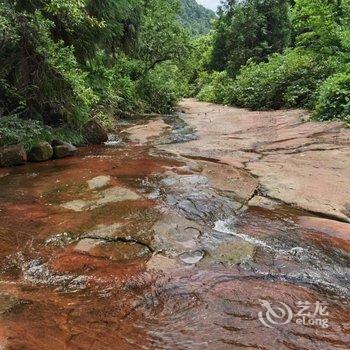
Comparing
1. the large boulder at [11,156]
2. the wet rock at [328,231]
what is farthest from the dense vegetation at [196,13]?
the wet rock at [328,231]

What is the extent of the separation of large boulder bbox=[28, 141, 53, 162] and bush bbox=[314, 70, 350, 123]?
6.92 metres

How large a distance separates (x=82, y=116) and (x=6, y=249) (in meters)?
5.09

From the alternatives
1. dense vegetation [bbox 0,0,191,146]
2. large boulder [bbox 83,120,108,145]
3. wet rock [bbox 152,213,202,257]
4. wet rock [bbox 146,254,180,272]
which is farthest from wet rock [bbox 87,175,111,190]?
large boulder [bbox 83,120,108,145]

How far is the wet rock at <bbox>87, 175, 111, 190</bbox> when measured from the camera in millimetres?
5006

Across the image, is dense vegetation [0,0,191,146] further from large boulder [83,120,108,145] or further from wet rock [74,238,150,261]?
wet rock [74,238,150,261]

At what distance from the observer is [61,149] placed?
23.9ft

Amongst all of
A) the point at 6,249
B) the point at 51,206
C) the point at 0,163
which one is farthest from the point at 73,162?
the point at 6,249

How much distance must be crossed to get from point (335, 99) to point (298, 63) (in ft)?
15.4

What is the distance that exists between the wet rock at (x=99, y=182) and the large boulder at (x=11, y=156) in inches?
77.4

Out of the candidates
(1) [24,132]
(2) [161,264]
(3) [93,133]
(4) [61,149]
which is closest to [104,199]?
(2) [161,264]

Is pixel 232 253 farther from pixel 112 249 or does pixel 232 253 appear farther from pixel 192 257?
pixel 112 249

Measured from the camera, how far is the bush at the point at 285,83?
1343 cm

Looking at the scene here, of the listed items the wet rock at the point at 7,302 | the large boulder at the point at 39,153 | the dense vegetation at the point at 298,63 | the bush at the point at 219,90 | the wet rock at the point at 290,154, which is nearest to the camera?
the wet rock at the point at 7,302

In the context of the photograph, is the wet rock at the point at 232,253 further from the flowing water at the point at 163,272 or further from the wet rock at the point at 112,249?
the wet rock at the point at 112,249
